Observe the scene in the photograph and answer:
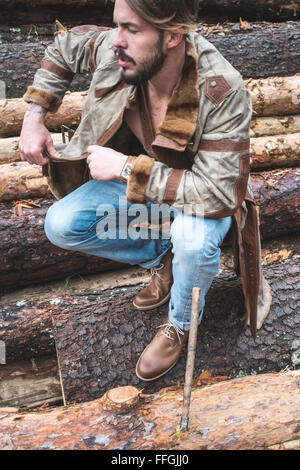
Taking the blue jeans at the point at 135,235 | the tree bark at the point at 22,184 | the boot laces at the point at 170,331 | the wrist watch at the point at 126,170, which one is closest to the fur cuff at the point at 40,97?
→ the blue jeans at the point at 135,235

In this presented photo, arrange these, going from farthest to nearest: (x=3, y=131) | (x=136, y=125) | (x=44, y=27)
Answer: (x=44, y=27) < (x=3, y=131) < (x=136, y=125)

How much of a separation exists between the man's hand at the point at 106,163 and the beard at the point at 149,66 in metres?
0.41

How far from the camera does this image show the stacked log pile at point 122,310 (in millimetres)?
2373

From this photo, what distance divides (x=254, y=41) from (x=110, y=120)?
12.3ft

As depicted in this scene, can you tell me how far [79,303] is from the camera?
340 cm

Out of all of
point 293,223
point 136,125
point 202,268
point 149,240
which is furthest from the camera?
point 293,223

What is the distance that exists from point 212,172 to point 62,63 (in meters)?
1.36

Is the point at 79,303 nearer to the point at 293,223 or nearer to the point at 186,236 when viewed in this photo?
the point at 186,236

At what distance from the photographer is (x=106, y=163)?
103 inches

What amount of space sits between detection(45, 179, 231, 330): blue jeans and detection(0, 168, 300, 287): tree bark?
2.74 ft

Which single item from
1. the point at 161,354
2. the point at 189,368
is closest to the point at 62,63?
the point at 161,354

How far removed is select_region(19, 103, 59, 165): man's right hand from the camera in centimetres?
296

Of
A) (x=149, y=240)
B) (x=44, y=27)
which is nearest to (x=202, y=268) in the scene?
(x=149, y=240)

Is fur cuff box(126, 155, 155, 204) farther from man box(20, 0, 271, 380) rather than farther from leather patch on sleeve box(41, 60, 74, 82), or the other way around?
leather patch on sleeve box(41, 60, 74, 82)
